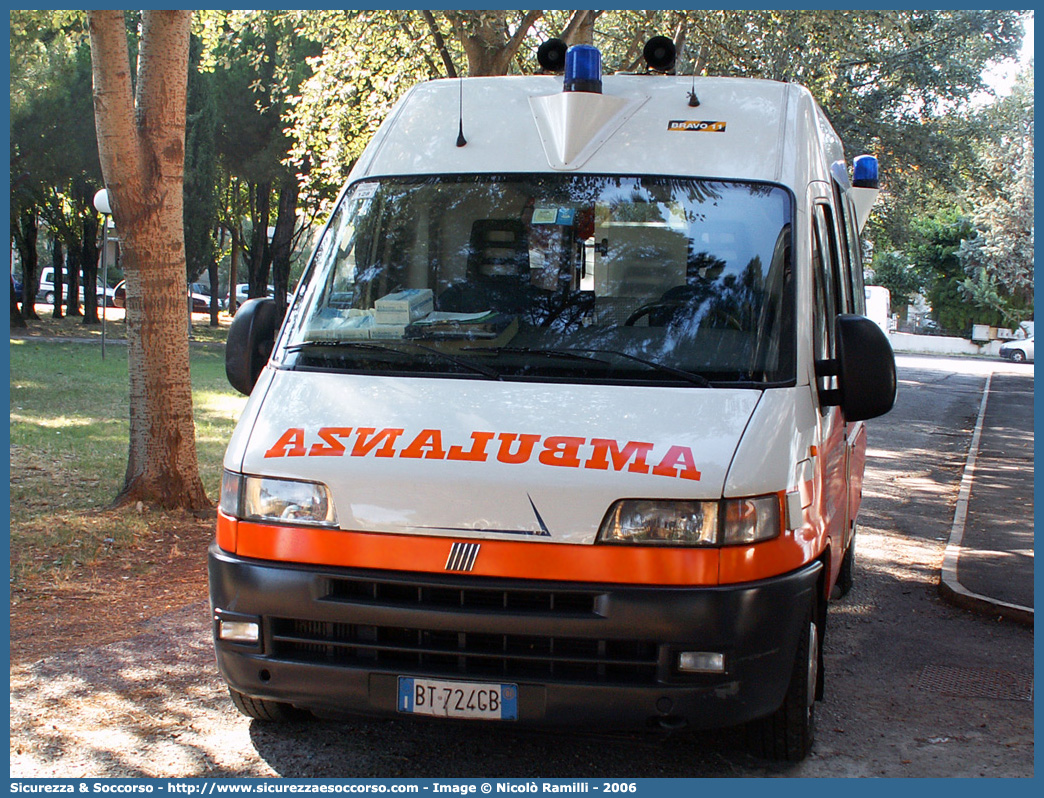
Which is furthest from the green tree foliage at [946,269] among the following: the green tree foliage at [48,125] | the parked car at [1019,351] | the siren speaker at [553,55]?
the siren speaker at [553,55]

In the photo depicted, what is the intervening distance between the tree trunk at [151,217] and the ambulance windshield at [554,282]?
403 cm

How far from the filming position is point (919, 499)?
37.7 ft

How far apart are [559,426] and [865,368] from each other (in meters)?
1.24

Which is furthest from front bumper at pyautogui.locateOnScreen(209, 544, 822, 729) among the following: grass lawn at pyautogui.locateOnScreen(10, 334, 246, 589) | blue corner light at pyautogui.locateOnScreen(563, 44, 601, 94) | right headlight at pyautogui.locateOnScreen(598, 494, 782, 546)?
grass lawn at pyautogui.locateOnScreen(10, 334, 246, 589)

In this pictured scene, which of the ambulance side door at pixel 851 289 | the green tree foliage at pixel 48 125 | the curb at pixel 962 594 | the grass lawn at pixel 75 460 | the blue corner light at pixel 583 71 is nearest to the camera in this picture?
the blue corner light at pixel 583 71

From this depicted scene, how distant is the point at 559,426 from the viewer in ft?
13.1

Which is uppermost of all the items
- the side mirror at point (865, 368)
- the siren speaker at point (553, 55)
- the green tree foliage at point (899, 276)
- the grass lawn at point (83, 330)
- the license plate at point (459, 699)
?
the green tree foliage at point (899, 276)

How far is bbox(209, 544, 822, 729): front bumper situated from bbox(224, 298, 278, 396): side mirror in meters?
1.12

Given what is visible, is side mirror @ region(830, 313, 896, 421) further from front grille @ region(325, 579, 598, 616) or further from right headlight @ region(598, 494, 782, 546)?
front grille @ region(325, 579, 598, 616)

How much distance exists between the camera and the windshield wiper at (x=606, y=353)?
4.23 meters

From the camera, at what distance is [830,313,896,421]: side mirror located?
436 centimetres

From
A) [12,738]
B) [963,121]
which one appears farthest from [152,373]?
[963,121]

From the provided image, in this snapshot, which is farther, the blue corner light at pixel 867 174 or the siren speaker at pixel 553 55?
the blue corner light at pixel 867 174

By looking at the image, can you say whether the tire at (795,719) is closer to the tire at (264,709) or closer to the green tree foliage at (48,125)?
the tire at (264,709)
